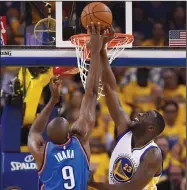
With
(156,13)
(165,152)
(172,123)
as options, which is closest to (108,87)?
(165,152)

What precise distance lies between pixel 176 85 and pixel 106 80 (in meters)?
3.14

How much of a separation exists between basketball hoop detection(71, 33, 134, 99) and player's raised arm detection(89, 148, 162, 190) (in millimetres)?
1035

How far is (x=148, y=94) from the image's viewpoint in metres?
7.17

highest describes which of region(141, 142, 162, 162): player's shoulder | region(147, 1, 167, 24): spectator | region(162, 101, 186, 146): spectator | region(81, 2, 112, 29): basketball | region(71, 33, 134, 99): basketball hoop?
region(147, 1, 167, 24): spectator

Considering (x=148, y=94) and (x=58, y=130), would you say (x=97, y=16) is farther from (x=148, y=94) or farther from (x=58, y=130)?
(x=148, y=94)

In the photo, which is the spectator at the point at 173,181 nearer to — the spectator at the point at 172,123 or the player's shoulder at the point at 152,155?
the spectator at the point at 172,123

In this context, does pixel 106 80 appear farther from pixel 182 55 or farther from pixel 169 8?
pixel 169 8

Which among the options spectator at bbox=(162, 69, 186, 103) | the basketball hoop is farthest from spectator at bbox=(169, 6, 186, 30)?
the basketball hoop

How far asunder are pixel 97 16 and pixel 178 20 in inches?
105

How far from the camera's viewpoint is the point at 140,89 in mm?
7215

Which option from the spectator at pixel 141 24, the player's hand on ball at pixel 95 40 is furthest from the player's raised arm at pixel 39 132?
the spectator at pixel 141 24

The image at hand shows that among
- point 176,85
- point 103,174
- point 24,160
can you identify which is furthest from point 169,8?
point 24,160

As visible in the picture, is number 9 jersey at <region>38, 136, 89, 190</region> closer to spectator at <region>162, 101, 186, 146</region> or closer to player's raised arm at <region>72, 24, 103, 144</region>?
player's raised arm at <region>72, 24, 103, 144</region>

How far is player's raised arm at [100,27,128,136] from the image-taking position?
4125mm
